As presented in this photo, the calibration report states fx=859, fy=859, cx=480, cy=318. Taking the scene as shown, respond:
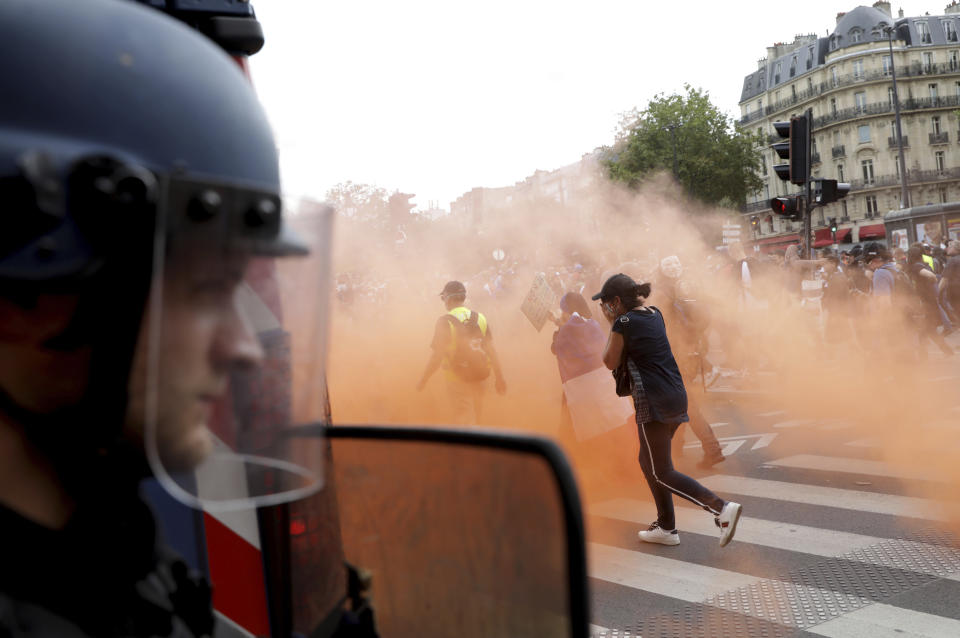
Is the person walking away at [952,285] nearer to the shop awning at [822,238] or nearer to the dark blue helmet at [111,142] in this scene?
the dark blue helmet at [111,142]

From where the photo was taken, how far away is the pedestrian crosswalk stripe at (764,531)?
519 cm

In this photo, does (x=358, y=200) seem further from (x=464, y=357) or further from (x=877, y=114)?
(x=877, y=114)

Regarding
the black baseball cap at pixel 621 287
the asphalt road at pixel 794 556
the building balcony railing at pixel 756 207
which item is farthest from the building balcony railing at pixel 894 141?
the black baseball cap at pixel 621 287

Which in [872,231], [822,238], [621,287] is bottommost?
[621,287]

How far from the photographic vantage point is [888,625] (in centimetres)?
395

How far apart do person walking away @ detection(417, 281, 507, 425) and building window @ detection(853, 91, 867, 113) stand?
238 ft

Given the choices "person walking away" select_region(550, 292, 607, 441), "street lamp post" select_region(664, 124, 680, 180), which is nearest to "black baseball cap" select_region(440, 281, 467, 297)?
"person walking away" select_region(550, 292, 607, 441)

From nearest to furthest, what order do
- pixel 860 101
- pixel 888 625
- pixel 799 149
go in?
pixel 888 625 < pixel 799 149 < pixel 860 101

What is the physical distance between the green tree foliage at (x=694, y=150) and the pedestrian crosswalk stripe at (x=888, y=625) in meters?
50.3

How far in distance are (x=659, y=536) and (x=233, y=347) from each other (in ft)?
16.7

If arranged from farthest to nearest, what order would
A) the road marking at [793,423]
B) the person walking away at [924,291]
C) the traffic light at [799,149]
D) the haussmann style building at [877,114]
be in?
the haussmann style building at [877,114], the traffic light at [799,149], the person walking away at [924,291], the road marking at [793,423]

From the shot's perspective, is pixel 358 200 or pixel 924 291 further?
pixel 924 291

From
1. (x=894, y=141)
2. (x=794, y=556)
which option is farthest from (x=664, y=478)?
(x=894, y=141)

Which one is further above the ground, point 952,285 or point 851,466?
point 952,285
